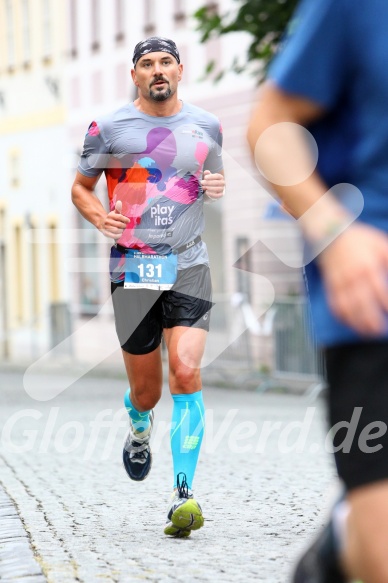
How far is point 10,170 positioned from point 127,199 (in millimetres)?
32150

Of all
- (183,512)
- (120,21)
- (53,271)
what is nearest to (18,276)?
(53,271)

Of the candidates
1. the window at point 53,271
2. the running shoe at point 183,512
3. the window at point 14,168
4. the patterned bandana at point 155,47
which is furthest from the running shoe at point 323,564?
the window at point 14,168

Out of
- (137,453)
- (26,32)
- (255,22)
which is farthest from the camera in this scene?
(26,32)

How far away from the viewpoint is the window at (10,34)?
1604 inches

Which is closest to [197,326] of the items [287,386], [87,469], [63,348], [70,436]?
[87,469]

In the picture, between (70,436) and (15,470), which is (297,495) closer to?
(15,470)

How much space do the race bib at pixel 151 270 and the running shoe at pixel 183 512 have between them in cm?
77

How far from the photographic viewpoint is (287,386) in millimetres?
19562

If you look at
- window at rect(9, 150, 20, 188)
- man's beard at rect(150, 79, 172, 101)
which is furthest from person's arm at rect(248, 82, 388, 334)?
window at rect(9, 150, 20, 188)

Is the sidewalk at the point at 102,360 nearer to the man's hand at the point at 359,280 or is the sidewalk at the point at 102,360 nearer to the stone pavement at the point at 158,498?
the stone pavement at the point at 158,498

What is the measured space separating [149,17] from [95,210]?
1054 inches

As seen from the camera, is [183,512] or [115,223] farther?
[115,223]

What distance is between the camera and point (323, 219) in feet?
9.55

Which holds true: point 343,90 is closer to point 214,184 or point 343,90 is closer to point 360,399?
point 360,399
